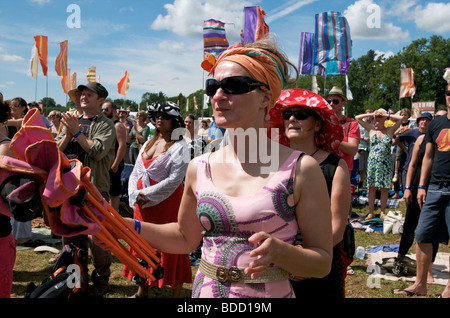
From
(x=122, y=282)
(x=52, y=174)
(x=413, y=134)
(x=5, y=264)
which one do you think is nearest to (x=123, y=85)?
(x=413, y=134)

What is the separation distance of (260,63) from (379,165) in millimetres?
7442

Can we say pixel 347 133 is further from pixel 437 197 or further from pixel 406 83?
pixel 406 83

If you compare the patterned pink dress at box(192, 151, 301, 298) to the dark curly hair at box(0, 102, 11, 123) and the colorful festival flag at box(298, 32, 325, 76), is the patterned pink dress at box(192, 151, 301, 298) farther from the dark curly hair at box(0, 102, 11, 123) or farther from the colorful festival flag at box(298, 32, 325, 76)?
the colorful festival flag at box(298, 32, 325, 76)

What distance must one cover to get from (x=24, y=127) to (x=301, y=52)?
1032 centimetres

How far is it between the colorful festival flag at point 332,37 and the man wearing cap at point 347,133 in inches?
170

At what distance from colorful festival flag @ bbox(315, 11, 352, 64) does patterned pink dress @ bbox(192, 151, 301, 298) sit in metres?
8.15

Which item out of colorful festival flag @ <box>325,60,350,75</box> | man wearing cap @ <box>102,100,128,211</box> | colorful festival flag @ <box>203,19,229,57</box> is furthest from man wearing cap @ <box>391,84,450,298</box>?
colorful festival flag @ <box>203,19,229,57</box>

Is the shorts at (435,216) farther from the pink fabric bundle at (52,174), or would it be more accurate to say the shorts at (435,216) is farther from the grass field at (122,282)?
the pink fabric bundle at (52,174)

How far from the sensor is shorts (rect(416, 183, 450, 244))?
404cm

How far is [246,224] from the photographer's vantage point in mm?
1535

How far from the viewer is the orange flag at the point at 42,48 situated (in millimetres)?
10884

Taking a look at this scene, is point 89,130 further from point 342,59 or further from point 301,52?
point 301,52
